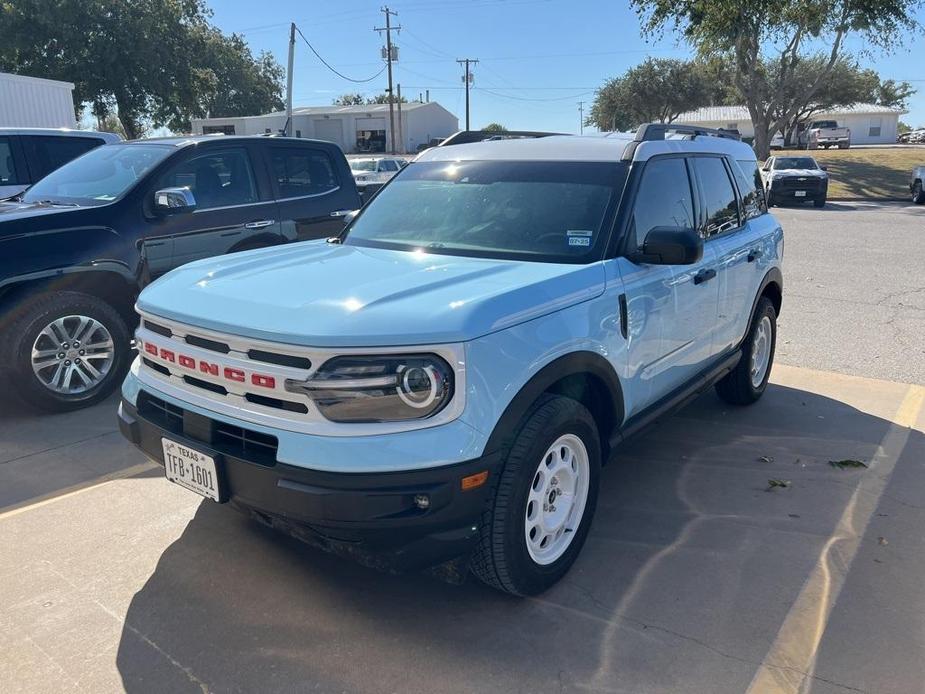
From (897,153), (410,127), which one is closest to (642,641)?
(897,153)

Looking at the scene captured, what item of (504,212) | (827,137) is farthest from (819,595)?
(827,137)

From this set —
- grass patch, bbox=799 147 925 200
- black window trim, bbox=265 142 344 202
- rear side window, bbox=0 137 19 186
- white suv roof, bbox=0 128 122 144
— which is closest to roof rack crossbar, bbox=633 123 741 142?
black window trim, bbox=265 142 344 202

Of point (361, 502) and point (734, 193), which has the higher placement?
point (734, 193)

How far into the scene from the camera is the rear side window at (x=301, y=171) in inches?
273

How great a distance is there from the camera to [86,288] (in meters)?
5.47

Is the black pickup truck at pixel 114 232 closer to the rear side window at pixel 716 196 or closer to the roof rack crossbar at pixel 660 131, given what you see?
the roof rack crossbar at pixel 660 131

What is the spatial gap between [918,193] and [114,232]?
1038 inches

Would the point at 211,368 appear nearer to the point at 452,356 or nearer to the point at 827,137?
the point at 452,356

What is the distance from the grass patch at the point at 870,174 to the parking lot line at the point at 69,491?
94.2ft

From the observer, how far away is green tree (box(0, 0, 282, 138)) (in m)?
29.0

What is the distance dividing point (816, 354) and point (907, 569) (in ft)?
12.9

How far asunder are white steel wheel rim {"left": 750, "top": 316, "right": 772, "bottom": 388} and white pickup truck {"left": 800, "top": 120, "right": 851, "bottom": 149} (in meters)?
59.5

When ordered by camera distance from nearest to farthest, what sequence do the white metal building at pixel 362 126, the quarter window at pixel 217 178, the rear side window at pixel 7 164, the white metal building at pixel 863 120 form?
the quarter window at pixel 217 178 < the rear side window at pixel 7 164 < the white metal building at pixel 362 126 < the white metal building at pixel 863 120

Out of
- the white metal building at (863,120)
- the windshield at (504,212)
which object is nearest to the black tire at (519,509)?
the windshield at (504,212)
